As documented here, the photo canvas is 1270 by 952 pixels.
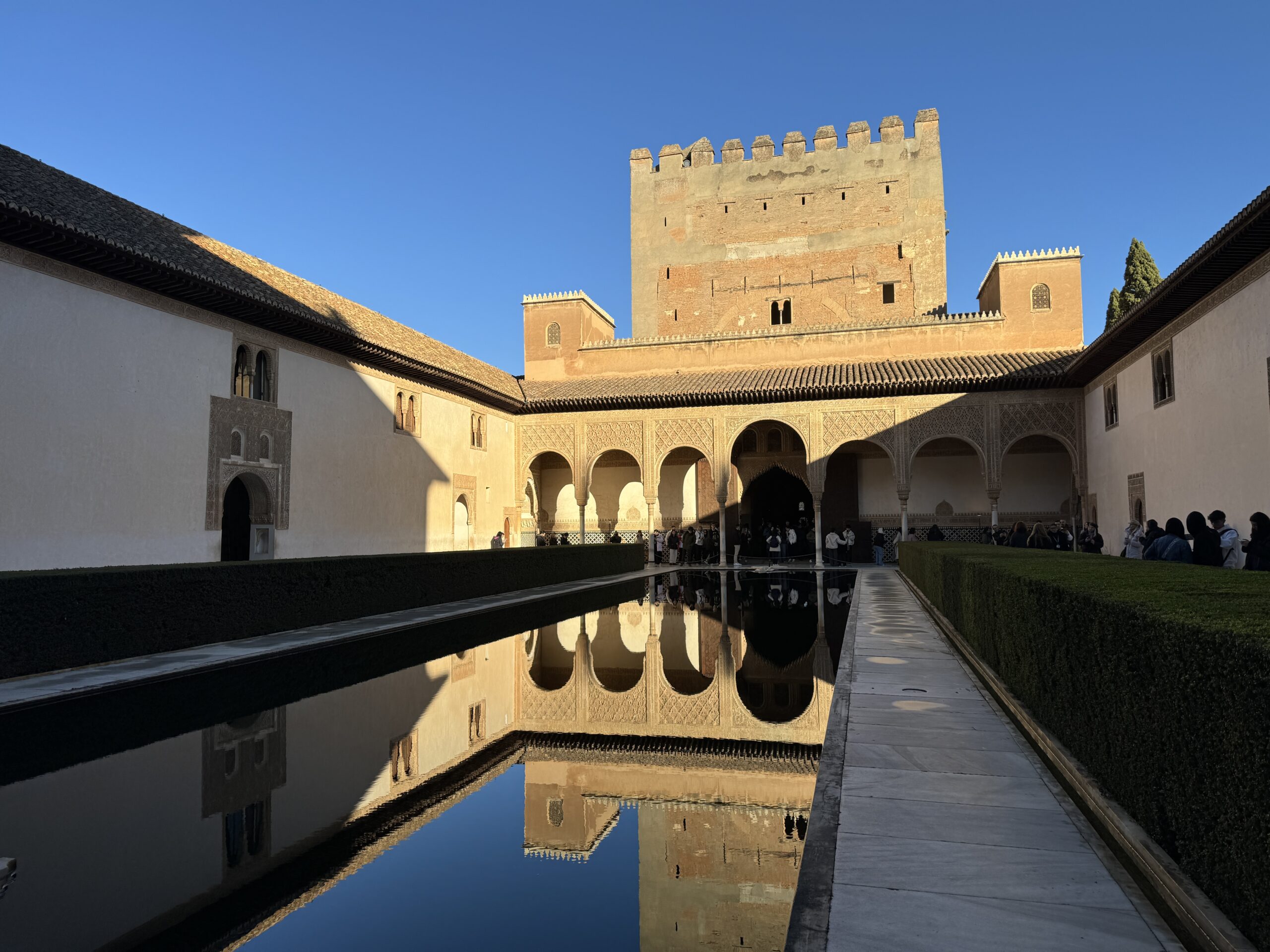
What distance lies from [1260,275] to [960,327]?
12.2m

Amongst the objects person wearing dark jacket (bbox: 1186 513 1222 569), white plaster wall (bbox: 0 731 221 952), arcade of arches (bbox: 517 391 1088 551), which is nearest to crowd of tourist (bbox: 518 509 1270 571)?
arcade of arches (bbox: 517 391 1088 551)

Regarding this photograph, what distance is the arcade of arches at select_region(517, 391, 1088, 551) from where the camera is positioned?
62.6 ft

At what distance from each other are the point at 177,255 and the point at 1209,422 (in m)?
13.8

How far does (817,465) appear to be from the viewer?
20.0m

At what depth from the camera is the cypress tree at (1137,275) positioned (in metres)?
26.4

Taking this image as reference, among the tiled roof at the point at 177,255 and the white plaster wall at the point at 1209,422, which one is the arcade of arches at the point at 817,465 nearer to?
the white plaster wall at the point at 1209,422

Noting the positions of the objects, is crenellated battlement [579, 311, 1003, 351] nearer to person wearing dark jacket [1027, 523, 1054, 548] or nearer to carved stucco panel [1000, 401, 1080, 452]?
carved stucco panel [1000, 401, 1080, 452]

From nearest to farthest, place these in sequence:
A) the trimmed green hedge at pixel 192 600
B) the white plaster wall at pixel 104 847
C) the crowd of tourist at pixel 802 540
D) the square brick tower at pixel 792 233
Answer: the white plaster wall at pixel 104 847, the trimmed green hedge at pixel 192 600, the crowd of tourist at pixel 802 540, the square brick tower at pixel 792 233

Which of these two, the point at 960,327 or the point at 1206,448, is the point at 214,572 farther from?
the point at 960,327

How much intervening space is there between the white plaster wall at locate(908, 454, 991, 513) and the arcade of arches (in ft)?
0.09

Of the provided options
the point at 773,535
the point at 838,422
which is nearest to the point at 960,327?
the point at 838,422

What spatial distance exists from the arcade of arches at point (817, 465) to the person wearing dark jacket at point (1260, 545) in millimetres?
12303

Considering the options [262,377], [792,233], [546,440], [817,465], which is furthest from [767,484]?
[262,377]

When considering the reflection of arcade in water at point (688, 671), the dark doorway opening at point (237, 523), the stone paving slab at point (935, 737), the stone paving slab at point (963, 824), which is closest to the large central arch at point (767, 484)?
the reflection of arcade in water at point (688, 671)
